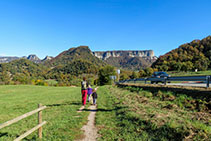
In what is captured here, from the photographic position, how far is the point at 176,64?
7675cm

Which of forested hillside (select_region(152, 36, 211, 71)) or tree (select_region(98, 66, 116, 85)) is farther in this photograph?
tree (select_region(98, 66, 116, 85))

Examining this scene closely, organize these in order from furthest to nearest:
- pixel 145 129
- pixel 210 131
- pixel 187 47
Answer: pixel 187 47 → pixel 145 129 → pixel 210 131

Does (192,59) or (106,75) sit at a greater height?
(192,59)

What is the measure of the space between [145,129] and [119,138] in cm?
127

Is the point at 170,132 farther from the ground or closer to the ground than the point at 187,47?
closer to the ground

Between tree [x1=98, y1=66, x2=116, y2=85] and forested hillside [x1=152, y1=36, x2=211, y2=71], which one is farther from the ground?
forested hillside [x1=152, y1=36, x2=211, y2=71]

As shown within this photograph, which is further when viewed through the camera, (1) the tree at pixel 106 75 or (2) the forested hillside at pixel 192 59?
(1) the tree at pixel 106 75

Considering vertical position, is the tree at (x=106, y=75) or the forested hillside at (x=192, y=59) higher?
the forested hillside at (x=192, y=59)

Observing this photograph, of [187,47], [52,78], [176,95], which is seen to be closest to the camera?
[176,95]

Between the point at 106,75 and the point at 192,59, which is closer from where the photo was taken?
the point at 106,75

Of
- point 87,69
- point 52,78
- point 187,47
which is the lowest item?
point 52,78

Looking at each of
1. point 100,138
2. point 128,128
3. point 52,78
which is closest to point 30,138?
point 100,138

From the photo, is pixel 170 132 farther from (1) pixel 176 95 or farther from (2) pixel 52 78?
(2) pixel 52 78

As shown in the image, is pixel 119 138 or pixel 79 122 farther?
pixel 79 122
